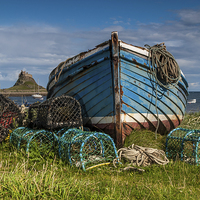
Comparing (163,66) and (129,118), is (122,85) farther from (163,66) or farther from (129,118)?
(163,66)

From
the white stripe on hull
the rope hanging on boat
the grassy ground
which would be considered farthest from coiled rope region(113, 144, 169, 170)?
the rope hanging on boat

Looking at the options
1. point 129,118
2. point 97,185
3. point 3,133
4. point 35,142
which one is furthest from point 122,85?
point 3,133

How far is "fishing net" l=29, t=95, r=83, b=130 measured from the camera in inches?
197

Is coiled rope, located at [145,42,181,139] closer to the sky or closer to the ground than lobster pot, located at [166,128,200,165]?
closer to the sky

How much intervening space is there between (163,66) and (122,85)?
1.37m

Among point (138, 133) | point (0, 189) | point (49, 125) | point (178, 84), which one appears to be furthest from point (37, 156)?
point (178, 84)

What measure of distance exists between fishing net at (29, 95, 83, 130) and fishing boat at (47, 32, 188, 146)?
0.60 m

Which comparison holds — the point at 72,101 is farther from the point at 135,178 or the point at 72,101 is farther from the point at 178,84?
the point at 178,84

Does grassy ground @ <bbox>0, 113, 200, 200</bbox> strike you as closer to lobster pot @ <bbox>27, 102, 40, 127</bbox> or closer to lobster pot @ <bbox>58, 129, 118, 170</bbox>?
lobster pot @ <bbox>58, 129, 118, 170</bbox>

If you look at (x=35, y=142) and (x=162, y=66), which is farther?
(x=162, y=66)

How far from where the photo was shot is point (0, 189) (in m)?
2.74

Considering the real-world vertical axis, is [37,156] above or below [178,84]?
below

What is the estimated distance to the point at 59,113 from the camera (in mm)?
5418

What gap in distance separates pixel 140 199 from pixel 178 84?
464cm
